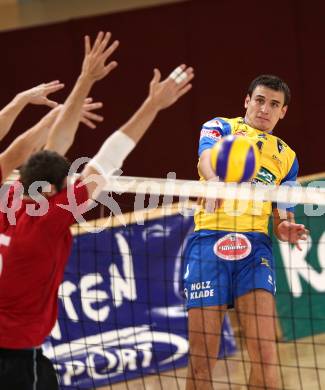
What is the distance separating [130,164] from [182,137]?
83cm

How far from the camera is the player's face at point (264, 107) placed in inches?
240

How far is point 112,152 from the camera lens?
15.3 ft

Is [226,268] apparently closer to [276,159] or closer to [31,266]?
[276,159]

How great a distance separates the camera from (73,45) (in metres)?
11.8

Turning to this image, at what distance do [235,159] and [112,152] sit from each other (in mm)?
871

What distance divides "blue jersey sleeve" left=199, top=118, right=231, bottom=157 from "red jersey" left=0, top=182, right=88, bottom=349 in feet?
4.46

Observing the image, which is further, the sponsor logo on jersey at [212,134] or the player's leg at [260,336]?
the sponsor logo on jersey at [212,134]

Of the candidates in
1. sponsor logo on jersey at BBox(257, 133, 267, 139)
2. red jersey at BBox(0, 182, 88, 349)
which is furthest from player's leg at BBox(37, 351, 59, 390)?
sponsor logo on jersey at BBox(257, 133, 267, 139)

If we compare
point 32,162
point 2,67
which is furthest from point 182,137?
point 32,162

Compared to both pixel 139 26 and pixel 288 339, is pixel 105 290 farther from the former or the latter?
pixel 139 26

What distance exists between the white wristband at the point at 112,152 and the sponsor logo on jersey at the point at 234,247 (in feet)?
4.72

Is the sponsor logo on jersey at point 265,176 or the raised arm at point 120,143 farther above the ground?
the raised arm at point 120,143

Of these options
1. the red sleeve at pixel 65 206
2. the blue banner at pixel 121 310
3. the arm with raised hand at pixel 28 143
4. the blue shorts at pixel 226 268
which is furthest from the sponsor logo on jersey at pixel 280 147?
the blue banner at pixel 121 310

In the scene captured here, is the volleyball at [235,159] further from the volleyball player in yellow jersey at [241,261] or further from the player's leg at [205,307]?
the player's leg at [205,307]
